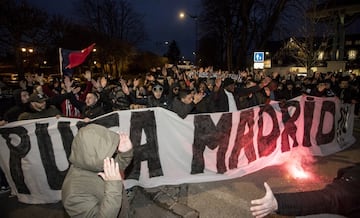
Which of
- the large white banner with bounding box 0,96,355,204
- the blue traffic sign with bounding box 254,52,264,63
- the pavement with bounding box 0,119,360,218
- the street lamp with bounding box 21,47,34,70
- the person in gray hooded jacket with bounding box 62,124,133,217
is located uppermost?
the street lamp with bounding box 21,47,34,70

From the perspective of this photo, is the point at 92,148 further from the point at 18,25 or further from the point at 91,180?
the point at 18,25

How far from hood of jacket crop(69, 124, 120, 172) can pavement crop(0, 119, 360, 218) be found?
7.95 ft

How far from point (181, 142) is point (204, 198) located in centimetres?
111

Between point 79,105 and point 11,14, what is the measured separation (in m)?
18.4

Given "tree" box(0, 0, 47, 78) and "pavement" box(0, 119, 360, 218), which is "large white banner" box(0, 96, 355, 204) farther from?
"tree" box(0, 0, 47, 78)

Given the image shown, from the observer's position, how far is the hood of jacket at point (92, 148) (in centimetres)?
192

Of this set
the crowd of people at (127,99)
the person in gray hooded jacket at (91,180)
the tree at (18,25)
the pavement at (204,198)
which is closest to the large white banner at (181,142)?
the pavement at (204,198)

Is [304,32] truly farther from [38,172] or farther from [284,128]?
[38,172]

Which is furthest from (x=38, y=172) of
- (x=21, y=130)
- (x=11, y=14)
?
(x=11, y=14)

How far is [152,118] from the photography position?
5.03m

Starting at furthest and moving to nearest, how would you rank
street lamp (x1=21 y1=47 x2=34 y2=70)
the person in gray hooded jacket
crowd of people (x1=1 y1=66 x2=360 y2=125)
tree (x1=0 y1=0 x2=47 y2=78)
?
street lamp (x1=21 y1=47 x2=34 y2=70), tree (x1=0 y1=0 x2=47 y2=78), crowd of people (x1=1 y1=66 x2=360 y2=125), the person in gray hooded jacket

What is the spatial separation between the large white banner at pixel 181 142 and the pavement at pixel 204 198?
0.19 meters

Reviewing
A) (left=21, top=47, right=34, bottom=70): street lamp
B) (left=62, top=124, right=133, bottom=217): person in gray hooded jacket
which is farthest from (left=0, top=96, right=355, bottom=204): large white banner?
(left=21, top=47, right=34, bottom=70): street lamp

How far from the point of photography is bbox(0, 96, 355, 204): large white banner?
4.55 meters
